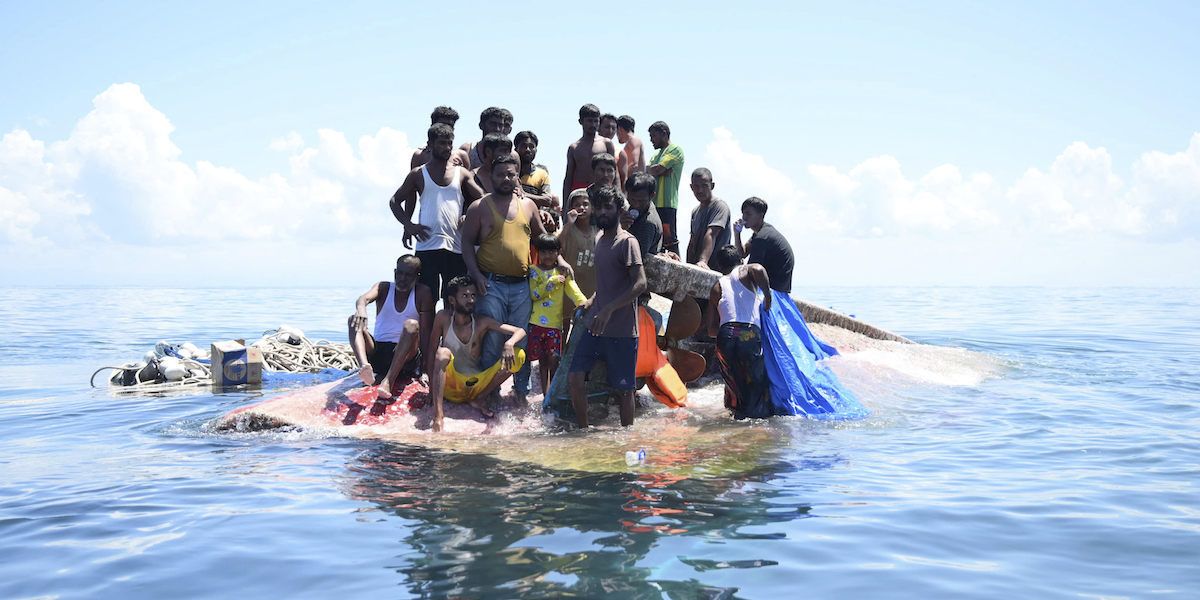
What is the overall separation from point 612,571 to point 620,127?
627cm

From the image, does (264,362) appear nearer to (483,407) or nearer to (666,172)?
(483,407)

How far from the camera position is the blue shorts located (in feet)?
22.8

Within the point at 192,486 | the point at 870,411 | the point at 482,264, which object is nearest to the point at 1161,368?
the point at 870,411

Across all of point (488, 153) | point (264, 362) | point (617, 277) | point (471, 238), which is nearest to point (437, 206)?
point (471, 238)

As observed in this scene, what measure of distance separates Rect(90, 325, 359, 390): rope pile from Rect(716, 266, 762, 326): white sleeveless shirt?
20.0ft

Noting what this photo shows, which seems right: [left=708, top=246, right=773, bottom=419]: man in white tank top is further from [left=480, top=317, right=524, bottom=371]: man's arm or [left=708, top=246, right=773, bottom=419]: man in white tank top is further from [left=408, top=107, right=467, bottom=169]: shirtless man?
[left=408, top=107, right=467, bottom=169]: shirtless man

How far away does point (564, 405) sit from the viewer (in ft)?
25.2

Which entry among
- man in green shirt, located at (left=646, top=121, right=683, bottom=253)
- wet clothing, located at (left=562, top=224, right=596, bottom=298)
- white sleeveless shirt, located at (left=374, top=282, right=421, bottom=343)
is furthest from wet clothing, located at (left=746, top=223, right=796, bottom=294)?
white sleeveless shirt, located at (left=374, top=282, right=421, bottom=343)

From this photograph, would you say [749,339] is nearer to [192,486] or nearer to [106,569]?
[192,486]

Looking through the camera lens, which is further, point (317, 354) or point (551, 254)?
point (317, 354)

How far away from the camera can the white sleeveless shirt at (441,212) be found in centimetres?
732

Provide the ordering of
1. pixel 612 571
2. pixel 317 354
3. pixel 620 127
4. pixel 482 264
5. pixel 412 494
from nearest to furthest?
pixel 612 571, pixel 412 494, pixel 482 264, pixel 620 127, pixel 317 354

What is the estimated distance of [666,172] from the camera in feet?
30.3

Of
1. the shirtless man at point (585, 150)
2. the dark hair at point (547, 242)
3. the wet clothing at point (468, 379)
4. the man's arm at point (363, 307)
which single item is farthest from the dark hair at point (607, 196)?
the man's arm at point (363, 307)
